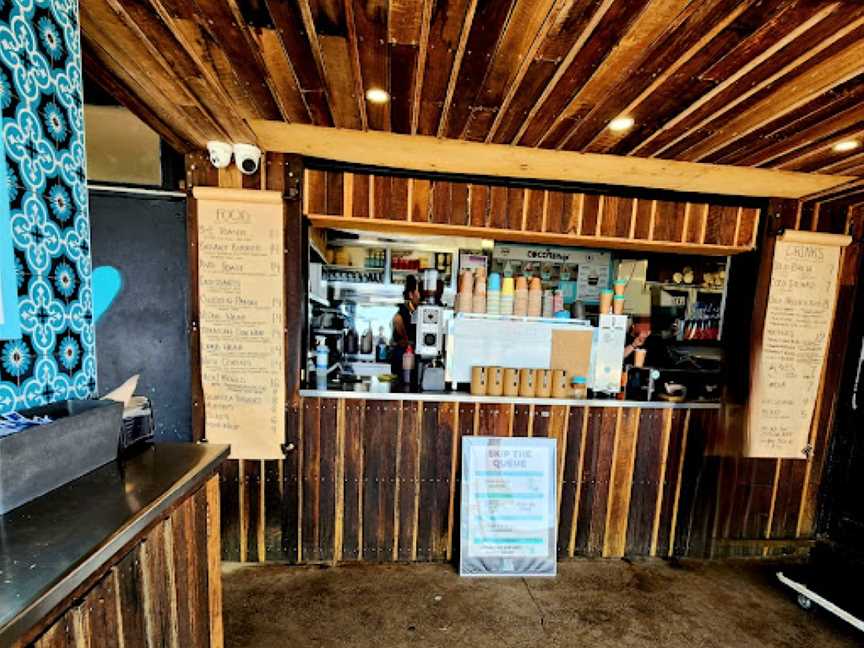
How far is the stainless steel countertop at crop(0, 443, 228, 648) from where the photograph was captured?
740 millimetres

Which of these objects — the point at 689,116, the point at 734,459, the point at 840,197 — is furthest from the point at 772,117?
the point at 734,459

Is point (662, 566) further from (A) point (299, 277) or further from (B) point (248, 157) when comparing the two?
(B) point (248, 157)

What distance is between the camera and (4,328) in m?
1.11

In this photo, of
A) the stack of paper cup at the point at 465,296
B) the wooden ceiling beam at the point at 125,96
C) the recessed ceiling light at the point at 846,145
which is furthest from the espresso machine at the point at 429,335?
the recessed ceiling light at the point at 846,145

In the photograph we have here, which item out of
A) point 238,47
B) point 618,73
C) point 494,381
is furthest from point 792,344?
point 238,47

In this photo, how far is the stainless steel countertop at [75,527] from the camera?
29.1 inches

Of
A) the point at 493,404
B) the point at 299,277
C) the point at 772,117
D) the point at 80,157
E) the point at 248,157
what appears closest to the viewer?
the point at 80,157

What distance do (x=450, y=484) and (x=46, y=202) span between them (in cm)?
270

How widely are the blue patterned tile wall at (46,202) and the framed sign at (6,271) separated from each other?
2 centimetres

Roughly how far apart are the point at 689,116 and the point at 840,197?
1841 mm

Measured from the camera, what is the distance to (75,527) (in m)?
0.94

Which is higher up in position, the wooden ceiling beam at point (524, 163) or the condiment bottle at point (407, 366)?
the wooden ceiling beam at point (524, 163)

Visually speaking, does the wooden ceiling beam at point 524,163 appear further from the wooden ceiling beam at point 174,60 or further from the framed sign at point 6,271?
the framed sign at point 6,271

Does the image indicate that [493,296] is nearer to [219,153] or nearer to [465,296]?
[465,296]
